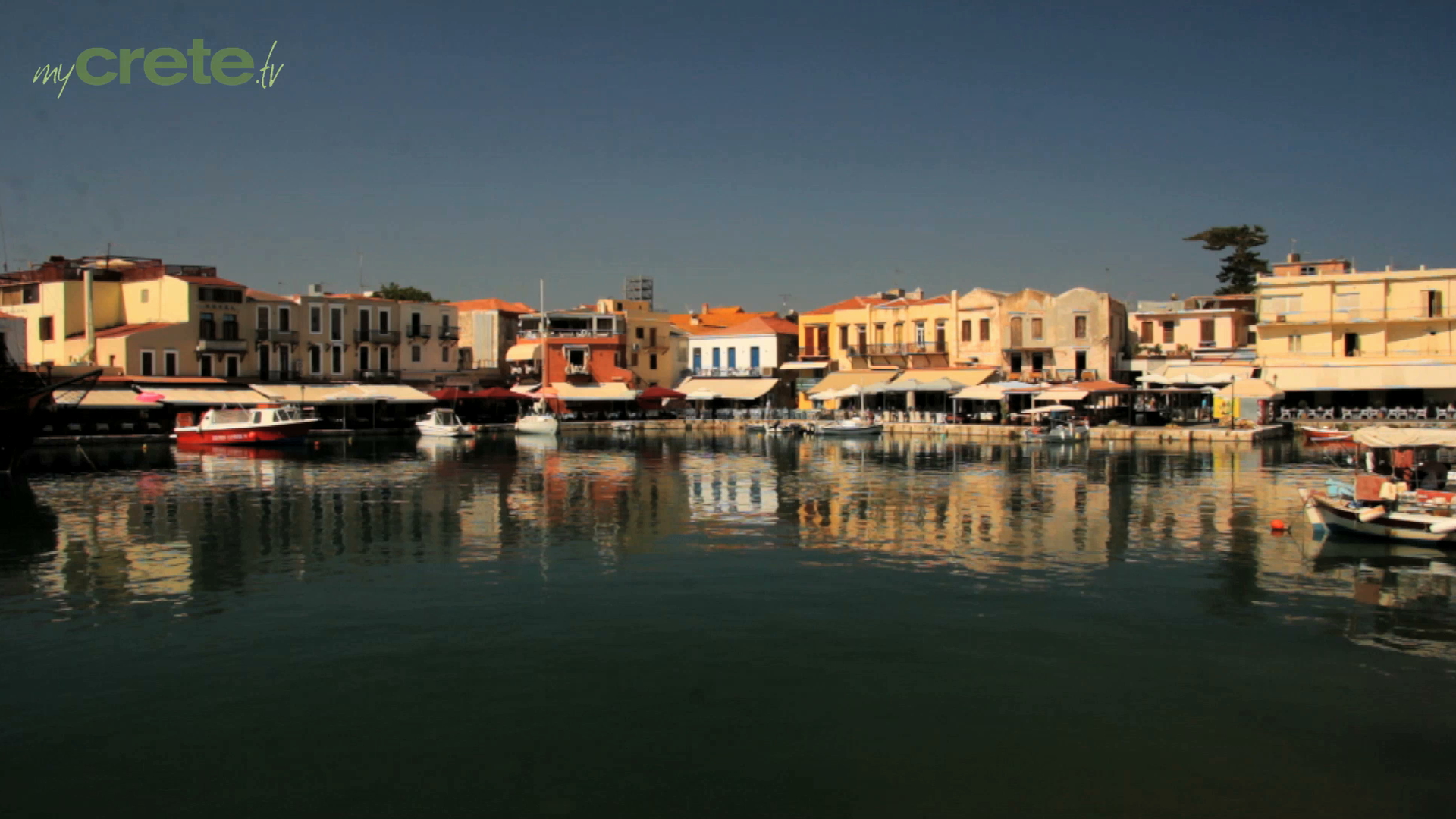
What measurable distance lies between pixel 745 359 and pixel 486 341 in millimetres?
16364

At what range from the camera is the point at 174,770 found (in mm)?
9484

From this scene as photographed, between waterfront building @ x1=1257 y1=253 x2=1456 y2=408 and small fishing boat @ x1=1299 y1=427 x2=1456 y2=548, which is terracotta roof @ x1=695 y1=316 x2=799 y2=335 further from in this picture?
small fishing boat @ x1=1299 y1=427 x2=1456 y2=548

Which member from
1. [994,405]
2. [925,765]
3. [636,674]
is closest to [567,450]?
[994,405]

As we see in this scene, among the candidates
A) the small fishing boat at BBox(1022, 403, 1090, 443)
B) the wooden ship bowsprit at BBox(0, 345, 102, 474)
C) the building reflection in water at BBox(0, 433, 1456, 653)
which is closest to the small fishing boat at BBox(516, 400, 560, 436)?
the building reflection in water at BBox(0, 433, 1456, 653)

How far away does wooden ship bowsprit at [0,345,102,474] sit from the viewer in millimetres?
32156

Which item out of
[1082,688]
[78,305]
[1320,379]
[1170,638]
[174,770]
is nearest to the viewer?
[174,770]

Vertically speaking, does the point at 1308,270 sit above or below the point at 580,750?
above

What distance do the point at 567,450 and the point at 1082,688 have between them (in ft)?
118

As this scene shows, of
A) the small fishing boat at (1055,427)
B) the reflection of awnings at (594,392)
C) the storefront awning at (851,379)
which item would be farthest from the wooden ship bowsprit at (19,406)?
the small fishing boat at (1055,427)

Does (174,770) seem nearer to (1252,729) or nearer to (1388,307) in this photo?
(1252,729)

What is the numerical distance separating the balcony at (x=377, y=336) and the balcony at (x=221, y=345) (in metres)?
6.48

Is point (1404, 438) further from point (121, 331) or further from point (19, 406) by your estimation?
point (121, 331)

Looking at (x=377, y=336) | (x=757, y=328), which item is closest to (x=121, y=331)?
(x=377, y=336)

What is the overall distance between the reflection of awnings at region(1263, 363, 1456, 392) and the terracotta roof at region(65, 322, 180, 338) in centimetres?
5410
